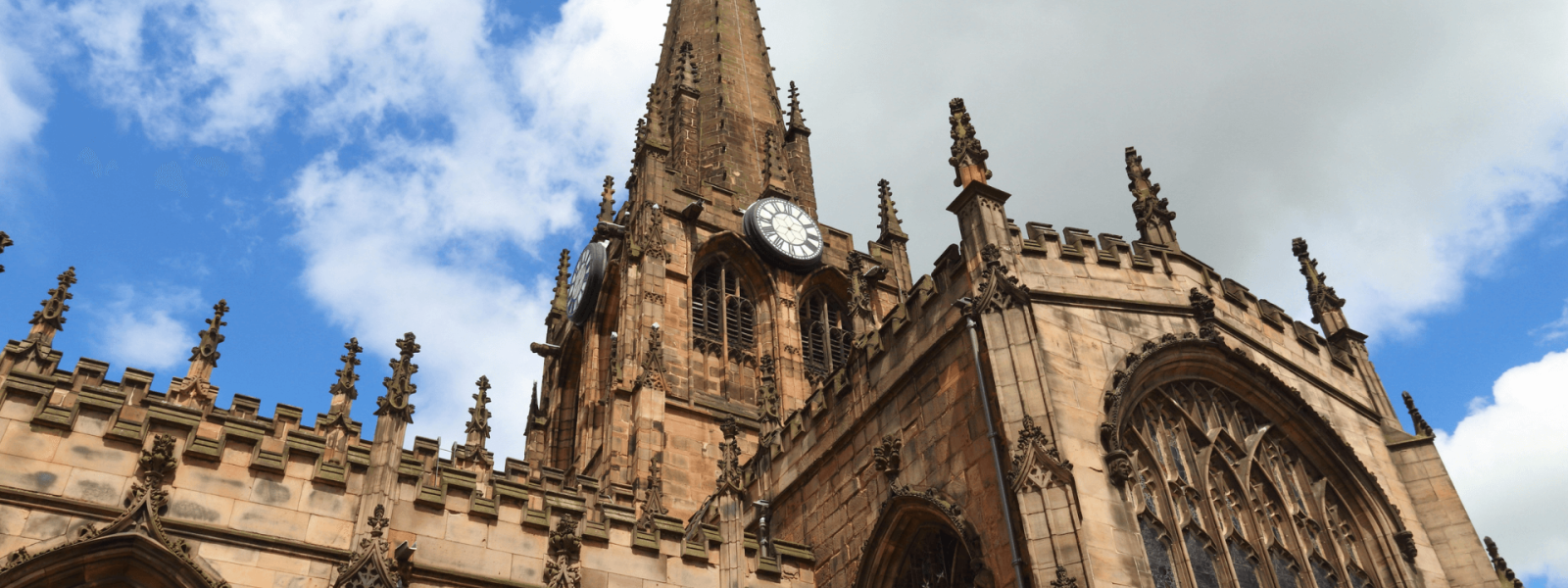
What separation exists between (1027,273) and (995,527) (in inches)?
138

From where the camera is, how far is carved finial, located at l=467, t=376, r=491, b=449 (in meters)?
22.4

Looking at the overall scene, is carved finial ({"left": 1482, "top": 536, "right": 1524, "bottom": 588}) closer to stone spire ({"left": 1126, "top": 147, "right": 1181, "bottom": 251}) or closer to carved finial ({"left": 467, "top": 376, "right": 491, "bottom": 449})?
stone spire ({"left": 1126, "top": 147, "right": 1181, "bottom": 251})

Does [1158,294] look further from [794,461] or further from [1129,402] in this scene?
[794,461]

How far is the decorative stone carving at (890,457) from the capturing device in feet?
51.3

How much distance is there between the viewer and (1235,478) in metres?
15.3

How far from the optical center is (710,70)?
41656mm

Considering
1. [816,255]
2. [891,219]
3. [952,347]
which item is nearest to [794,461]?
[952,347]

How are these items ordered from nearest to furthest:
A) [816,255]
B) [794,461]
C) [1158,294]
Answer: [1158,294]
[794,461]
[816,255]

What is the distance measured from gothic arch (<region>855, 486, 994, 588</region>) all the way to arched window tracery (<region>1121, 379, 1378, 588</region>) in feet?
7.33

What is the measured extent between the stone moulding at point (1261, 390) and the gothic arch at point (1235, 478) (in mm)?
15

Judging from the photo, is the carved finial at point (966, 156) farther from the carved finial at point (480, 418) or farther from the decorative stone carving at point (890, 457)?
the carved finial at point (480, 418)

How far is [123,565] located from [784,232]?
22897 millimetres

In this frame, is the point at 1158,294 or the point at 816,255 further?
the point at 816,255

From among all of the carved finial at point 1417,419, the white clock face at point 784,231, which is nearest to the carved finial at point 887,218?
the white clock face at point 784,231
